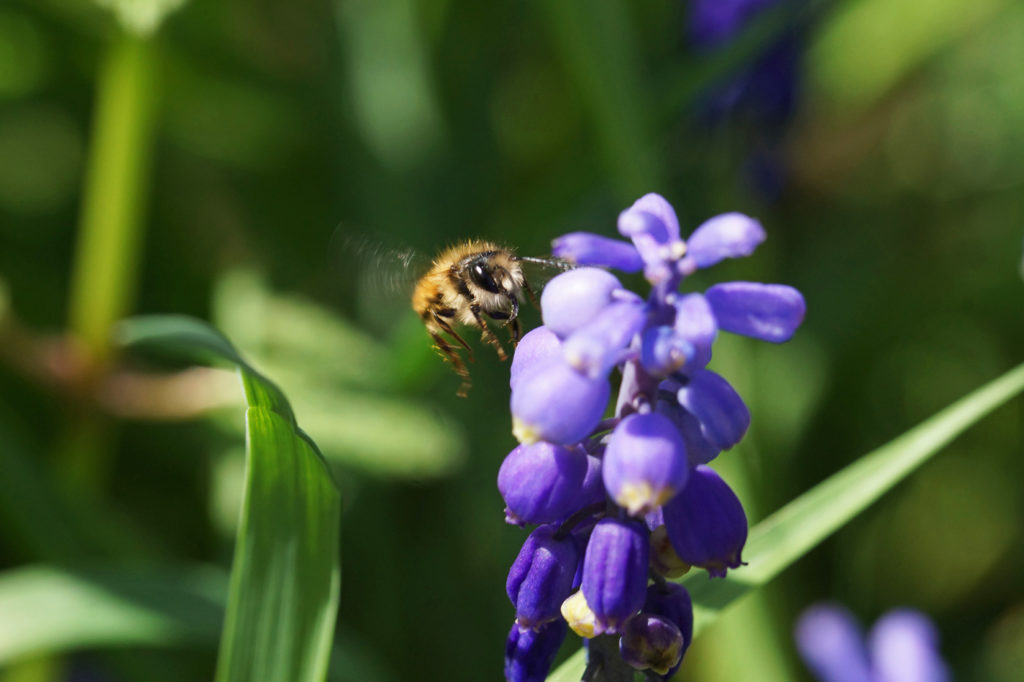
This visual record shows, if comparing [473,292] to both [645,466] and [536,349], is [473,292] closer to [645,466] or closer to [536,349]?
[536,349]

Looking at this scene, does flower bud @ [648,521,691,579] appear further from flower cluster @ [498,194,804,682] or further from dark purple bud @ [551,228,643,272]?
dark purple bud @ [551,228,643,272]

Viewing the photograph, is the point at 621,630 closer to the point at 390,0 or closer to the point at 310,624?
the point at 310,624

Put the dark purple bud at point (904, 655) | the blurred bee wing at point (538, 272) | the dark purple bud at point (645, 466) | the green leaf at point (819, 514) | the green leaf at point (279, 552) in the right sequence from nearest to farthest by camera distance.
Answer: the dark purple bud at point (645, 466) < the green leaf at point (279, 552) < the green leaf at point (819, 514) < the blurred bee wing at point (538, 272) < the dark purple bud at point (904, 655)

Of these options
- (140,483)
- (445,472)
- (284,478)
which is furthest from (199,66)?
(284,478)

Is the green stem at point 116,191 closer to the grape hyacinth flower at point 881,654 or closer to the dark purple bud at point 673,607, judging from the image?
the grape hyacinth flower at point 881,654

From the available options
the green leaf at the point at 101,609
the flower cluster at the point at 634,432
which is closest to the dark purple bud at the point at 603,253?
the flower cluster at the point at 634,432
